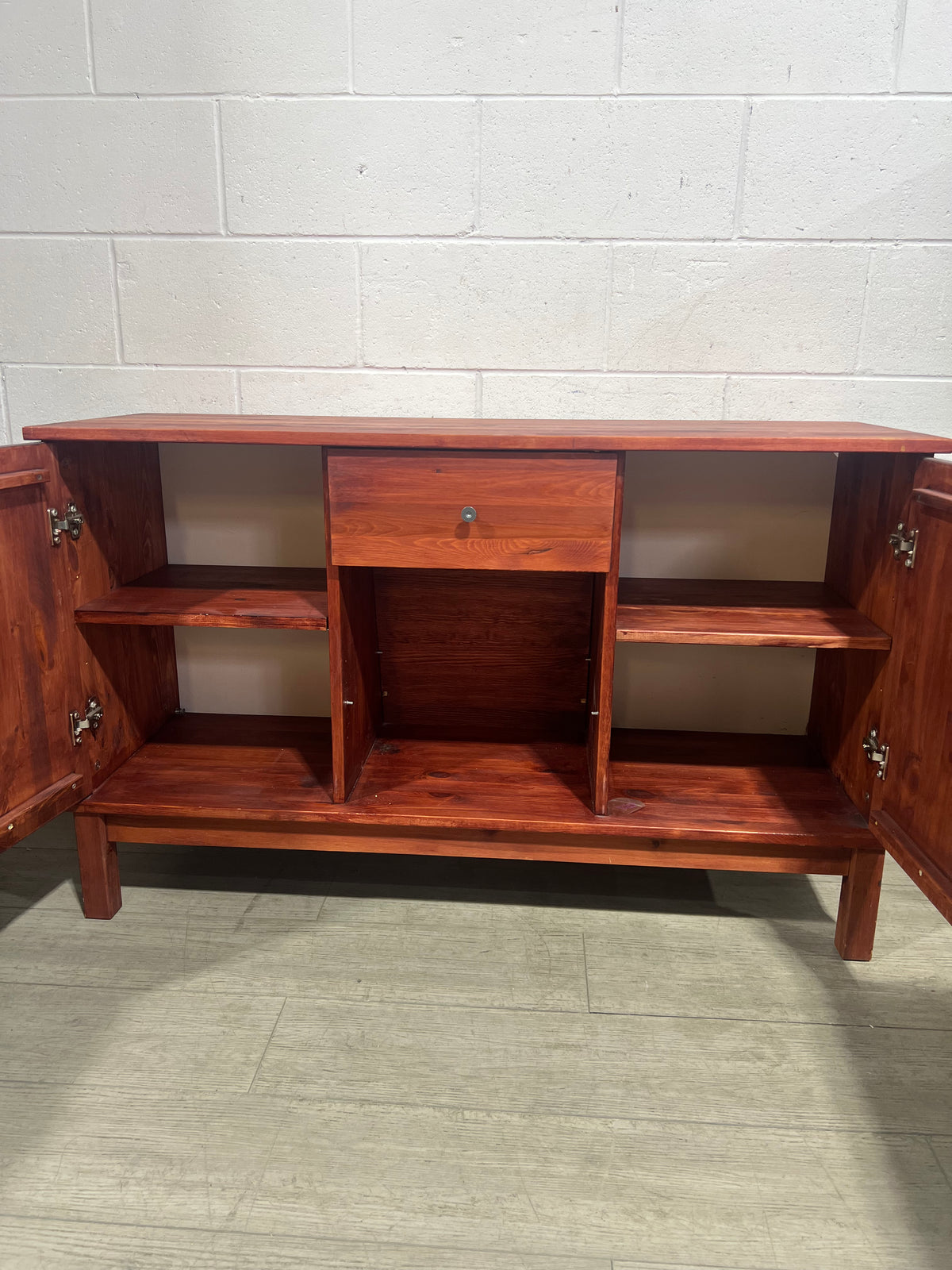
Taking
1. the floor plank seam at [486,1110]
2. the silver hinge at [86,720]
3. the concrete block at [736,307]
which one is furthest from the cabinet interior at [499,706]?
the floor plank seam at [486,1110]

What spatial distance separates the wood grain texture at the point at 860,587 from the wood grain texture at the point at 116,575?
4.64 ft

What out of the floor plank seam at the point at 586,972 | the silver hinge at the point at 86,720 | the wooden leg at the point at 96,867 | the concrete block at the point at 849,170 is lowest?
the floor plank seam at the point at 586,972

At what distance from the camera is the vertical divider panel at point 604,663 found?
1.46 metres

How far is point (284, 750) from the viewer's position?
1.88 meters

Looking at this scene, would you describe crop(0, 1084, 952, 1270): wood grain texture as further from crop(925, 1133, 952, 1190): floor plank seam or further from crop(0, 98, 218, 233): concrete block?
crop(0, 98, 218, 233): concrete block

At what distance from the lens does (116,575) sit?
1.76 meters

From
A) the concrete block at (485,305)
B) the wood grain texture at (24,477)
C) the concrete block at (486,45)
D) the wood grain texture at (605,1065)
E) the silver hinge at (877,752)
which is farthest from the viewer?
the concrete block at (485,305)

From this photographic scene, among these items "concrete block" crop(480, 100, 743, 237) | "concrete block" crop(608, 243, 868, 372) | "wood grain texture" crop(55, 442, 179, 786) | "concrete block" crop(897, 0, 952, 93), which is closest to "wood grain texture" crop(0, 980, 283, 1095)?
"wood grain texture" crop(55, 442, 179, 786)

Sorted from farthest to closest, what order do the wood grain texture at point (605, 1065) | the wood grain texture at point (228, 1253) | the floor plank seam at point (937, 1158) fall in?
the wood grain texture at point (605, 1065) < the floor plank seam at point (937, 1158) < the wood grain texture at point (228, 1253)

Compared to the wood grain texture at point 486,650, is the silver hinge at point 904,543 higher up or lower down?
higher up

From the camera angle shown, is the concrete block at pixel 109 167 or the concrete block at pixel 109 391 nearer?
the concrete block at pixel 109 167

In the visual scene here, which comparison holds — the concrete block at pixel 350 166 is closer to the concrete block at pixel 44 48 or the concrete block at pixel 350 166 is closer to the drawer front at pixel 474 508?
the concrete block at pixel 44 48

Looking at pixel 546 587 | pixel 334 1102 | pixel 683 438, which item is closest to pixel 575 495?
pixel 683 438

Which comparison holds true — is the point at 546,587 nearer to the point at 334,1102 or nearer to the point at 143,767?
the point at 143,767
